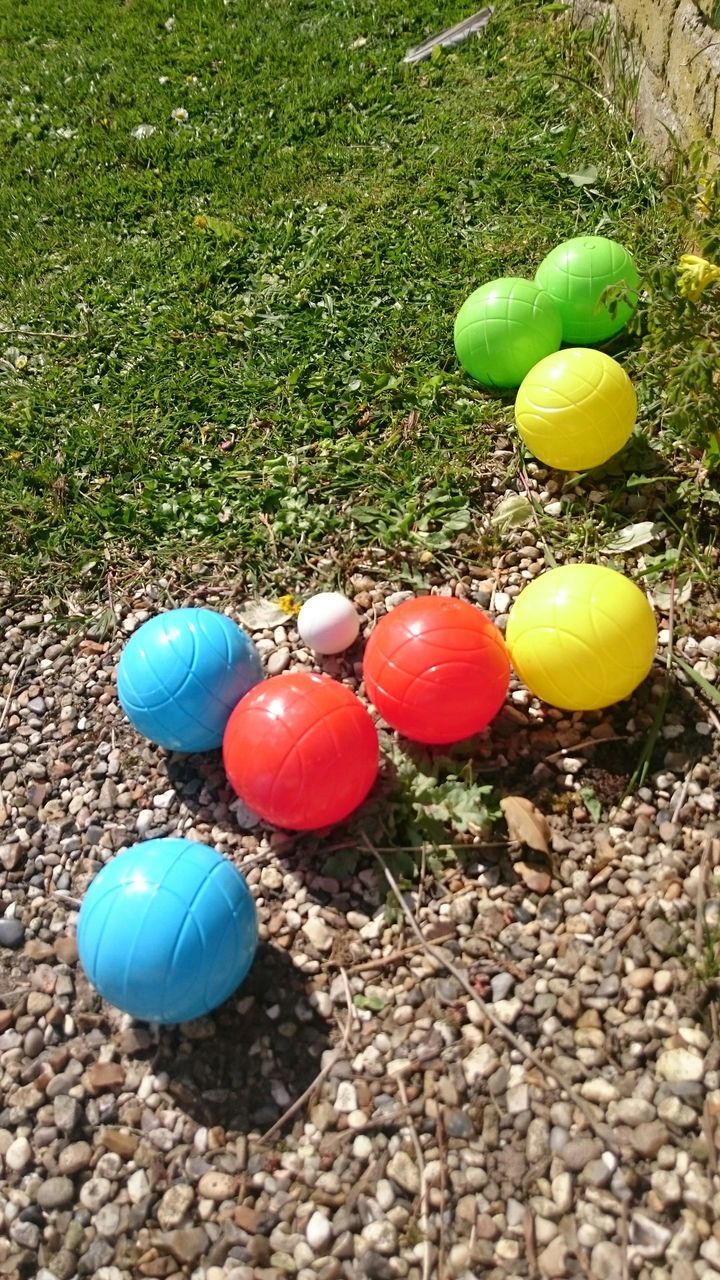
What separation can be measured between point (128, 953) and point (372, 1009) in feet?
2.40

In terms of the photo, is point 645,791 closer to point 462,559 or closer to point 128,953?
point 462,559

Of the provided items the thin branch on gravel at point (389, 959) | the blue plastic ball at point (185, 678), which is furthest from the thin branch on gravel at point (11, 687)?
the thin branch on gravel at point (389, 959)

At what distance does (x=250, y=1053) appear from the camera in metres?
2.59

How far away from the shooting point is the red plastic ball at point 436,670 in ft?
9.18

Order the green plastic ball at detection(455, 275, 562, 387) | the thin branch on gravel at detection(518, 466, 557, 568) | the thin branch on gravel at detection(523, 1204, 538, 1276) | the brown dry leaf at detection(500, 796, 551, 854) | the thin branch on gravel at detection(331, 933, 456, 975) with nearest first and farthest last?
1. the thin branch on gravel at detection(523, 1204, 538, 1276)
2. the thin branch on gravel at detection(331, 933, 456, 975)
3. the brown dry leaf at detection(500, 796, 551, 854)
4. the thin branch on gravel at detection(518, 466, 557, 568)
5. the green plastic ball at detection(455, 275, 562, 387)

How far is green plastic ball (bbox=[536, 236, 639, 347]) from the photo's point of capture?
13.0 ft

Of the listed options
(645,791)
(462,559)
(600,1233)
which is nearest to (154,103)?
(462,559)

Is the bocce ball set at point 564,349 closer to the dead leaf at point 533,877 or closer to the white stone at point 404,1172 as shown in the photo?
the dead leaf at point 533,877

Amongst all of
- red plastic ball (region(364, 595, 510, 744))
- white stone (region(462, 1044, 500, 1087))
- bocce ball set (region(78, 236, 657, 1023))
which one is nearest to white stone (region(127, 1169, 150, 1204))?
bocce ball set (region(78, 236, 657, 1023))

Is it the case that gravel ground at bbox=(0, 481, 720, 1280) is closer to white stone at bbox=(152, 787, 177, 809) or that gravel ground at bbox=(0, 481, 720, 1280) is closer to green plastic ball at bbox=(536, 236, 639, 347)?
white stone at bbox=(152, 787, 177, 809)

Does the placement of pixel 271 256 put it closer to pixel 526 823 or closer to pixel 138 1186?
pixel 526 823

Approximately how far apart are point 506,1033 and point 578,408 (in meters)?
2.21

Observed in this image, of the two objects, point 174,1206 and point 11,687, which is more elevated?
point 11,687

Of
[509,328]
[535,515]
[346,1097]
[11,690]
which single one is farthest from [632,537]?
[11,690]
